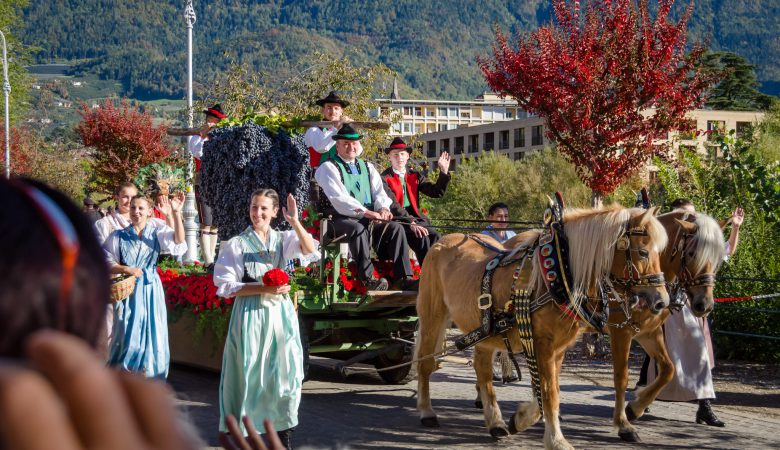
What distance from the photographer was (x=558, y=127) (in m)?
12.1

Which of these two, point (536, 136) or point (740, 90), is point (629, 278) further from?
point (536, 136)

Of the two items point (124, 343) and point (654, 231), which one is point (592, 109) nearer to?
point (654, 231)

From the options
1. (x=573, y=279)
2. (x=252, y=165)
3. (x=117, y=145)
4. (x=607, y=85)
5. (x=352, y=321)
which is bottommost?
(x=352, y=321)

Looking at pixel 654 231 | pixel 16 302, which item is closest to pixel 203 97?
pixel 654 231

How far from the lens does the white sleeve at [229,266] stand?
6.67 m

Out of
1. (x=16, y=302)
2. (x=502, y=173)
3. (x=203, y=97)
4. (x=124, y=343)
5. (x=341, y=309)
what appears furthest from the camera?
(x=502, y=173)

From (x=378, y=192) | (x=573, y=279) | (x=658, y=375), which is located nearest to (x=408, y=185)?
(x=378, y=192)

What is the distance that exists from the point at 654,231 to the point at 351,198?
327 centimetres

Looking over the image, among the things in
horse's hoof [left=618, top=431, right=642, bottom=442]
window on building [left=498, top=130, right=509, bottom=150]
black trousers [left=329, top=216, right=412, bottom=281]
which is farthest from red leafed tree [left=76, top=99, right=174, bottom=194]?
window on building [left=498, top=130, right=509, bottom=150]

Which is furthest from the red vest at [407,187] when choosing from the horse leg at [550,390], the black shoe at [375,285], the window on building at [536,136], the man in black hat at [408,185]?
the window on building at [536,136]

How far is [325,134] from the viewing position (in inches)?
413

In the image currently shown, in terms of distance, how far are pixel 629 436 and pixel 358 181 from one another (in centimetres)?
370

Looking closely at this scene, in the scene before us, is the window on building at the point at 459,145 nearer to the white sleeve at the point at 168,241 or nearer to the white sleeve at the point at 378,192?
the white sleeve at the point at 378,192

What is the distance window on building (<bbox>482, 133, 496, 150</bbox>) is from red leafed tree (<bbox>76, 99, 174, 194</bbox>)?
64770mm
